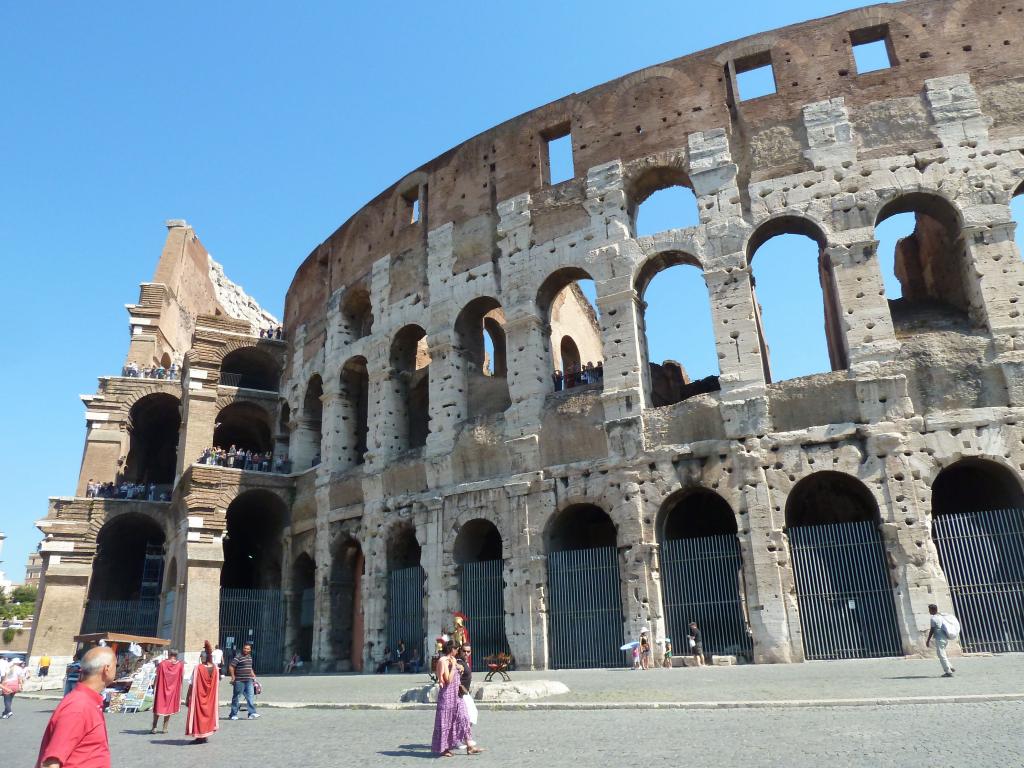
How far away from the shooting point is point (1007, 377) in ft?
40.1

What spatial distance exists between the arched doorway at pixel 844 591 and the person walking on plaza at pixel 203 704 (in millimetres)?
8586

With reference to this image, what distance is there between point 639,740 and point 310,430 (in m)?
16.9

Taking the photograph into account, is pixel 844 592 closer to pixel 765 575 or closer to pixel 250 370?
pixel 765 575

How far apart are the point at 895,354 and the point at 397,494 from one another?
395 inches

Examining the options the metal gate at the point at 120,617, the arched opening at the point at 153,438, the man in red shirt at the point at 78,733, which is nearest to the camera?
the man in red shirt at the point at 78,733

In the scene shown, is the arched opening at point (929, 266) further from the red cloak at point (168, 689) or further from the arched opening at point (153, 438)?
the arched opening at point (153, 438)

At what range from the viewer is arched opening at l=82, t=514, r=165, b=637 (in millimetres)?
21938

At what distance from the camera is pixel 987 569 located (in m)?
11.6

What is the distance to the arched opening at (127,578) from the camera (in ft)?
72.0

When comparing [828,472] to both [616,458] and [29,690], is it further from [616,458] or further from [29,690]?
[29,690]

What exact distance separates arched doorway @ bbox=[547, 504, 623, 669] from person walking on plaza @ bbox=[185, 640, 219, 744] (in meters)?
7.26

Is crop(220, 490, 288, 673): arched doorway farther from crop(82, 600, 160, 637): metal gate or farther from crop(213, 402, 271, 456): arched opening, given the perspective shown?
crop(213, 402, 271, 456): arched opening

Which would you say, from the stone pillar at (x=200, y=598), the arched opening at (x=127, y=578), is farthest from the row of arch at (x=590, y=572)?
the arched opening at (x=127, y=578)

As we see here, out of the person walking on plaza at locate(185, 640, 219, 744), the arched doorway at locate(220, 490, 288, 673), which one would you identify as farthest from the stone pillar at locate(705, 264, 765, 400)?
the arched doorway at locate(220, 490, 288, 673)
